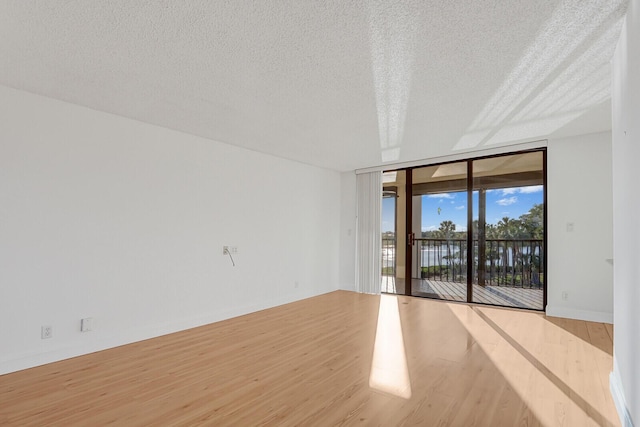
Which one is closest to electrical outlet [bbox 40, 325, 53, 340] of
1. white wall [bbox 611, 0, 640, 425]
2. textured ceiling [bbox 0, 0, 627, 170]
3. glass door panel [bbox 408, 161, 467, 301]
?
textured ceiling [bbox 0, 0, 627, 170]

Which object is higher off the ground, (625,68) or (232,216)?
(625,68)

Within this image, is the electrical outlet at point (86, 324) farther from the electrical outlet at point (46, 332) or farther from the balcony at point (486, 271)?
the balcony at point (486, 271)

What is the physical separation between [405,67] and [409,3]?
72cm

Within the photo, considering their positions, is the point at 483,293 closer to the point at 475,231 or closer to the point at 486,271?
the point at 486,271

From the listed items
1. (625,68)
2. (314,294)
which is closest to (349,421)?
(625,68)

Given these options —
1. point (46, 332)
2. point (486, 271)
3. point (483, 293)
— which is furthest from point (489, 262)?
point (46, 332)

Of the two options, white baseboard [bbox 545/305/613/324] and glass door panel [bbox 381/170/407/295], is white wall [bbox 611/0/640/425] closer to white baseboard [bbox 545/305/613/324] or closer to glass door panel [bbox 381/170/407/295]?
white baseboard [bbox 545/305/613/324]

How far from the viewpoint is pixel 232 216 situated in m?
4.85

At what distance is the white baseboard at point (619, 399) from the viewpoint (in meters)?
1.98

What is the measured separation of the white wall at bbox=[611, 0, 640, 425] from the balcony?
2.94 m

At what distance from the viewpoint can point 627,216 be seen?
2.03 meters

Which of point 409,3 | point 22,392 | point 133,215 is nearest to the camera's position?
point 409,3

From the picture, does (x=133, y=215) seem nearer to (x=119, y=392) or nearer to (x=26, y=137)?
(x=26, y=137)

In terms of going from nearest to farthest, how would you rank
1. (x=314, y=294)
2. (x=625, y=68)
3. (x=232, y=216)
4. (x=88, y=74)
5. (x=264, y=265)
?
(x=625, y=68) → (x=88, y=74) → (x=232, y=216) → (x=264, y=265) → (x=314, y=294)
